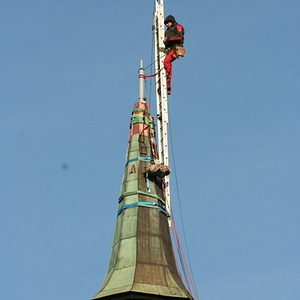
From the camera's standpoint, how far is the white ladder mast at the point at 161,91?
3409cm

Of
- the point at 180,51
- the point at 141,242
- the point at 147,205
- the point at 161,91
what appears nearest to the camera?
the point at 141,242

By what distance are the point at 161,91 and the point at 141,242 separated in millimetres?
8095

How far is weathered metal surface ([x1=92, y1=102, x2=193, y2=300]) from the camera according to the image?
2886 centimetres

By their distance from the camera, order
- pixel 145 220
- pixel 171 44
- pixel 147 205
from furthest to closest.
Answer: pixel 171 44, pixel 147 205, pixel 145 220

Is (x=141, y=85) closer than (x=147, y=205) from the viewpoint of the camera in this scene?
No

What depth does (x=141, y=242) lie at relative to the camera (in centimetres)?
3055

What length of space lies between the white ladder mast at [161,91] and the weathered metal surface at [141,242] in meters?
0.44

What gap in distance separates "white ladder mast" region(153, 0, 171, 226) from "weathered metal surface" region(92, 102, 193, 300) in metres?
0.44

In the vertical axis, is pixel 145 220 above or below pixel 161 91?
below

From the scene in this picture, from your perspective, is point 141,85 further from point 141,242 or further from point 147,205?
point 141,242

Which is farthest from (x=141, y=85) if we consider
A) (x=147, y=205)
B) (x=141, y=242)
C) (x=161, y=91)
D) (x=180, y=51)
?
(x=141, y=242)

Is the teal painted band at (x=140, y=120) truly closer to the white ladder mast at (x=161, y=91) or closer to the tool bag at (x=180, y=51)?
the white ladder mast at (x=161, y=91)

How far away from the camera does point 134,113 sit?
35.2m

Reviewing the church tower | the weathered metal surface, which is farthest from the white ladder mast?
the weathered metal surface
